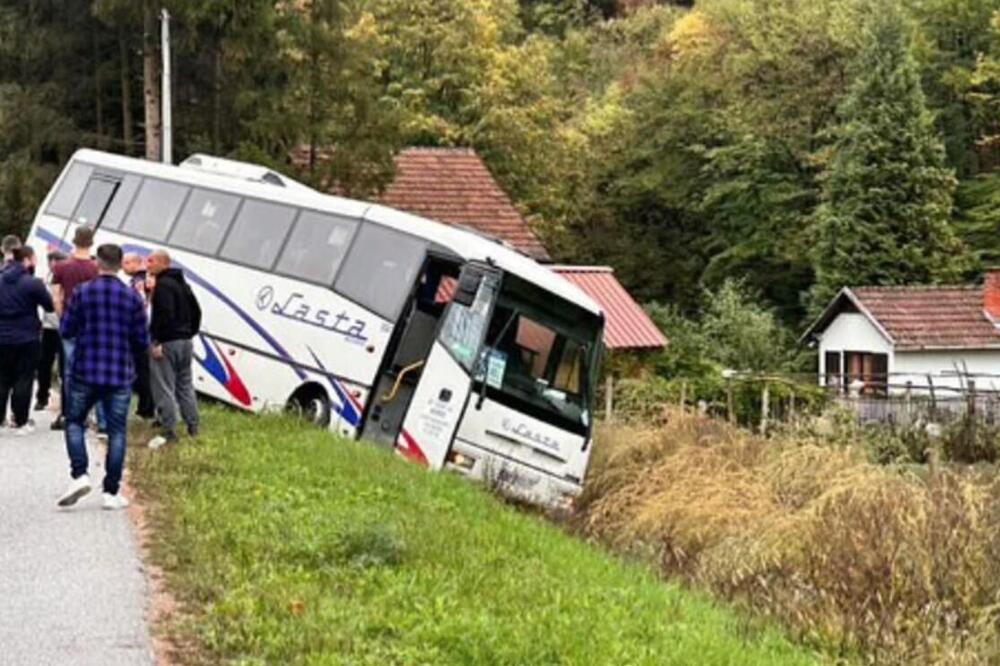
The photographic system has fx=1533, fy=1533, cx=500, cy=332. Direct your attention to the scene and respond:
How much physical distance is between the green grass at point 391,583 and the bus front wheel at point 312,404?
643 centimetres

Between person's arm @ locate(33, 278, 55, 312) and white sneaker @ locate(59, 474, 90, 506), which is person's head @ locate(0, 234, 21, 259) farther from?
white sneaker @ locate(59, 474, 90, 506)

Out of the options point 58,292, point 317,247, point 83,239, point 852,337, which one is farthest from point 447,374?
point 852,337

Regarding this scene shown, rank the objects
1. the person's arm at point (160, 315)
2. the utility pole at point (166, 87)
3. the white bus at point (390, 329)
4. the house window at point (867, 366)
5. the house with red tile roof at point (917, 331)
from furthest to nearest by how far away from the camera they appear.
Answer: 1. the house with red tile roof at point (917, 331)
2. the house window at point (867, 366)
3. the utility pole at point (166, 87)
4. the white bus at point (390, 329)
5. the person's arm at point (160, 315)

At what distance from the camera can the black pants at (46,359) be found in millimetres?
17656

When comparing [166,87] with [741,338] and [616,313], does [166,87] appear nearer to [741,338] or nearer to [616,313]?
Answer: [616,313]

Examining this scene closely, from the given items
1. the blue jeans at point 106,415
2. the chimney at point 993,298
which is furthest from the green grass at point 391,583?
Result: the chimney at point 993,298

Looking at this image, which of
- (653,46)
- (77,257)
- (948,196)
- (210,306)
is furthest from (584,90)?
(77,257)

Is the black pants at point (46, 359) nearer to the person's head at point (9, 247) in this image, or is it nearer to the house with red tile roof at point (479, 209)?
the person's head at point (9, 247)

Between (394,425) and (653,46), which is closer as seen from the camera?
(394,425)

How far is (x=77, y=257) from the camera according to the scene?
1567 cm

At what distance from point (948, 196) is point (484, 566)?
44.5 m

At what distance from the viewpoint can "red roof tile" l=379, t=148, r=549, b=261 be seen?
37.3 metres

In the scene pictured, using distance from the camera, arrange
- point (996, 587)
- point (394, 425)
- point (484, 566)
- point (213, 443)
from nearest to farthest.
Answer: point (484, 566) < point (996, 587) < point (213, 443) < point (394, 425)

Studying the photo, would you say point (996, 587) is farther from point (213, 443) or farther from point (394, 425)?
point (394, 425)
